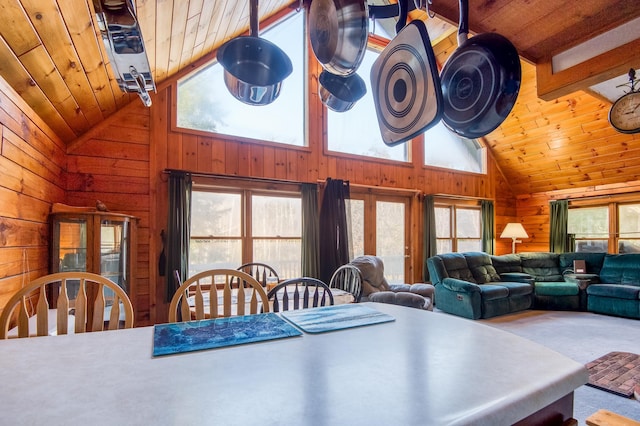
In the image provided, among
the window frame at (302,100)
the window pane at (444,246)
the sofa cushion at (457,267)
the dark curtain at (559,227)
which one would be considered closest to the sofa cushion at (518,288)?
the sofa cushion at (457,267)

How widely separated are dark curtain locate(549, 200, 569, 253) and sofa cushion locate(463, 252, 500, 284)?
5.98ft

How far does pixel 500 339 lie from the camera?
1.09 meters

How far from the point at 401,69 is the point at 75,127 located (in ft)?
11.0

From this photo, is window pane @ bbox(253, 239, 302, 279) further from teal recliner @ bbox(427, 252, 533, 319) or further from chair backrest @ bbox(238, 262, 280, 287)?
teal recliner @ bbox(427, 252, 533, 319)

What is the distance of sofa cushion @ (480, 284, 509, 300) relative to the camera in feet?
14.9

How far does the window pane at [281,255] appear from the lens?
4.62 meters

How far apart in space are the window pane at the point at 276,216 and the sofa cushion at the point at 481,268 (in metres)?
2.85

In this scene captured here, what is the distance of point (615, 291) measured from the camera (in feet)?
15.3

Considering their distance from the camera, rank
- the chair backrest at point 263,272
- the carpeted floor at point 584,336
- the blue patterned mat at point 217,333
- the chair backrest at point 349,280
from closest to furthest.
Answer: the blue patterned mat at point 217,333 < the carpeted floor at point 584,336 < the chair backrest at point 349,280 < the chair backrest at point 263,272

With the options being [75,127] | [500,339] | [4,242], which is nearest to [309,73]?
[75,127]

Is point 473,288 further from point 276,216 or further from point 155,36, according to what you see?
point 155,36

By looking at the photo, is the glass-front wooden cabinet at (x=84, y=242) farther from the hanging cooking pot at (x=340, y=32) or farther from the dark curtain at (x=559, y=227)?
the dark curtain at (x=559, y=227)

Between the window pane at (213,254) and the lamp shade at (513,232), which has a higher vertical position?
the lamp shade at (513,232)

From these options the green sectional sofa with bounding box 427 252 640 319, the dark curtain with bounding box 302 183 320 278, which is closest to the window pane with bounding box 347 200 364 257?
the dark curtain with bounding box 302 183 320 278
